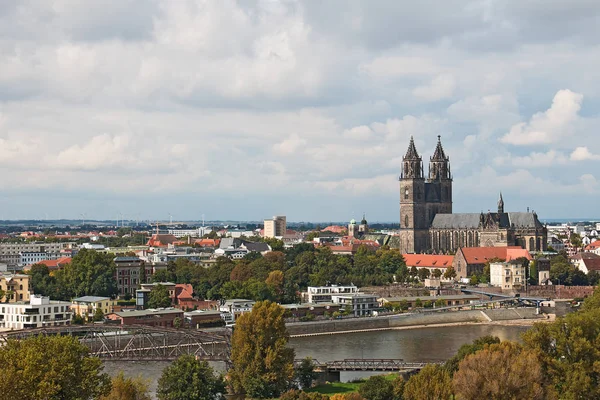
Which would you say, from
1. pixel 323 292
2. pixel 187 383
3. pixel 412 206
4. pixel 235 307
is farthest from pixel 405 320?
pixel 412 206

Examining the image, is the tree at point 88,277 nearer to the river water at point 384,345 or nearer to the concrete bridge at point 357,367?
the river water at point 384,345

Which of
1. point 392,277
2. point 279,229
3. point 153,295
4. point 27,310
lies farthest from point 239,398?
point 279,229

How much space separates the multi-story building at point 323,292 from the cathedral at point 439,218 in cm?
3145

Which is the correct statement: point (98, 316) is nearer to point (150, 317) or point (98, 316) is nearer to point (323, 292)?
point (150, 317)

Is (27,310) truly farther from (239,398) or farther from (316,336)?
(239,398)

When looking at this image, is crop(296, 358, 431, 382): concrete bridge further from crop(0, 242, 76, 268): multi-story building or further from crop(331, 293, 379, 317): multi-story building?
crop(0, 242, 76, 268): multi-story building

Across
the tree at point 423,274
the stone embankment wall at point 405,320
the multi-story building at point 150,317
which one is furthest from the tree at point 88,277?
the tree at point 423,274

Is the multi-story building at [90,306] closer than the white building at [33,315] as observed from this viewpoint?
No

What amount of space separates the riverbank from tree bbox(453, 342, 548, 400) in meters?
32.2

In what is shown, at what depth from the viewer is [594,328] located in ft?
124

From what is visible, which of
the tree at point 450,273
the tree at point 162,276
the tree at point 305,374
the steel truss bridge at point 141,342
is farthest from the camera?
the tree at point 450,273

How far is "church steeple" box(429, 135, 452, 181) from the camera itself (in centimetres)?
12062

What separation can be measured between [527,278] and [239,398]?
186ft

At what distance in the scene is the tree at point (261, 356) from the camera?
40031 millimetres
